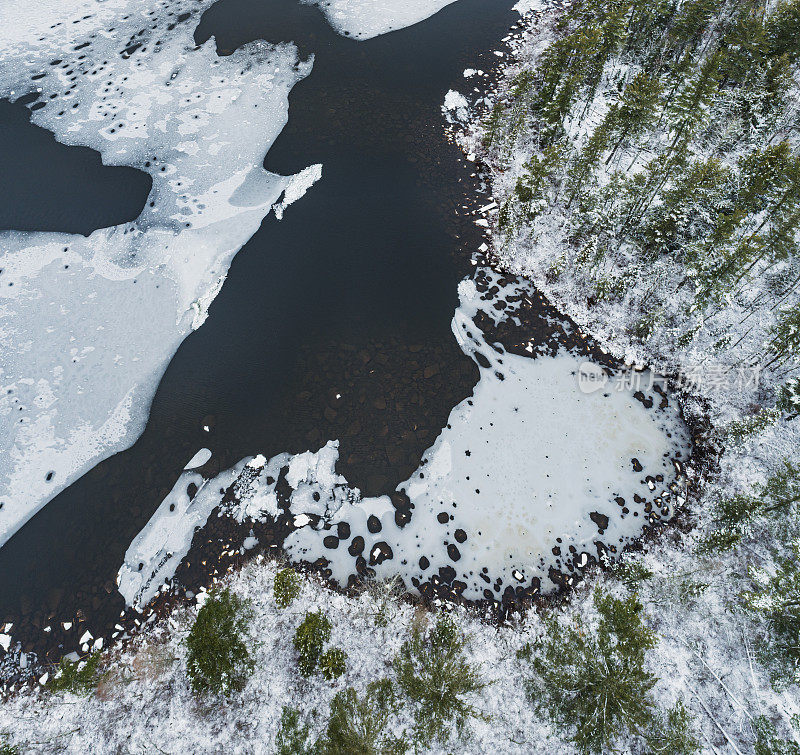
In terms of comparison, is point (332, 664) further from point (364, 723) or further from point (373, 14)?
point (373, 14)

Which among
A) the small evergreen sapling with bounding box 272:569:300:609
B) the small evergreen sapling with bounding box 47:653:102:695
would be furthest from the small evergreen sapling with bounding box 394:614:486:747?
the small evergreen sapling with bounding box 47:653:102:695

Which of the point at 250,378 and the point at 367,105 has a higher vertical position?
the point at 367,105

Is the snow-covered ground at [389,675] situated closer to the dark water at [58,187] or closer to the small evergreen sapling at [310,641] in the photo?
the small evergreen sapling at [310,641]

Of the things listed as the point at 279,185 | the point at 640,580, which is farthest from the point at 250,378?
the point at 640,580

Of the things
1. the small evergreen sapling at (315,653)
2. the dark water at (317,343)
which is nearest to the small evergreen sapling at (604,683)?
the small evergreen sapling at (315,653)

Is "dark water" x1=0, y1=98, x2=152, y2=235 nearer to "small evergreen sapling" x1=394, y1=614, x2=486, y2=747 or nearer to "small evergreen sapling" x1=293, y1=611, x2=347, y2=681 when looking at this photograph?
"small evergreen sapling" x1=293, y1=611, x2=347, y2=681

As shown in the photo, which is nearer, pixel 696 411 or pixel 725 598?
pixel 725 598

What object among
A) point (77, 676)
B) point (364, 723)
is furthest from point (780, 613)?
point (77, 676)

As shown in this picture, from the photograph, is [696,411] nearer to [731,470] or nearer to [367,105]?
[731,470]
